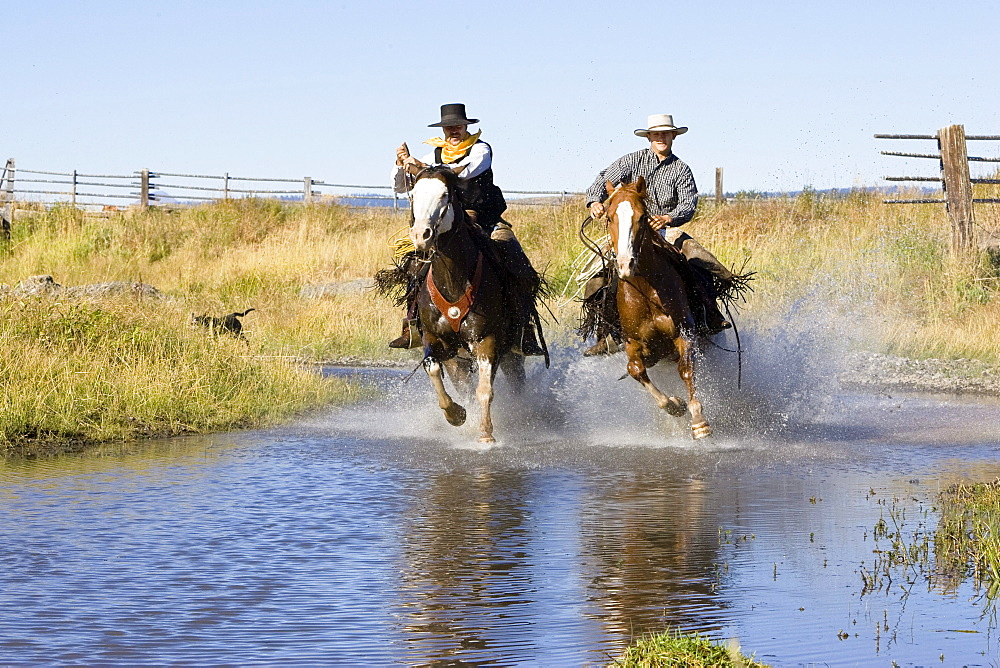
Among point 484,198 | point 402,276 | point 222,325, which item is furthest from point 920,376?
point 222,325

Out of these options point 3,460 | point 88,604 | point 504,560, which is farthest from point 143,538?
point 3,460

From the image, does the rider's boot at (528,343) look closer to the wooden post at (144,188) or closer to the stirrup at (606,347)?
the stirrup at (606,347)

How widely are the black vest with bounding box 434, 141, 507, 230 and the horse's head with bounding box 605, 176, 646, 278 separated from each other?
151 cm

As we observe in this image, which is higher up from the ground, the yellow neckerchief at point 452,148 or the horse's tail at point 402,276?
the yellow neckerchief at point 452,148

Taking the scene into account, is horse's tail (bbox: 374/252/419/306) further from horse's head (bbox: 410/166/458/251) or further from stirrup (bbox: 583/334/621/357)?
stirrup (bbox: 583/334/621/357)

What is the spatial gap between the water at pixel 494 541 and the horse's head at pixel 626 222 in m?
1.59

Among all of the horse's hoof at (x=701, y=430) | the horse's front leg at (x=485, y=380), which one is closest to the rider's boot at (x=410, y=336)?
the horse's front leg at (x=485, y=380)

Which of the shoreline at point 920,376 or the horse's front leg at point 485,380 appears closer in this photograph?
the horse's front leg at point 485,380

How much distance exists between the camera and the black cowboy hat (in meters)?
12.0

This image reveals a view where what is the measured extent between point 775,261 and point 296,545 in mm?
15702

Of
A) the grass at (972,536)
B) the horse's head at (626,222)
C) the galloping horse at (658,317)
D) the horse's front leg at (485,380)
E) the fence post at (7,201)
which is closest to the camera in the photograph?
the grass at (972,536)

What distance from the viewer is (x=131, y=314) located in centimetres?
1570

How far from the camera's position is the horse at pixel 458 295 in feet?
35.5

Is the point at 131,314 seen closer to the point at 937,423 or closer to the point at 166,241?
the point at 937,423
